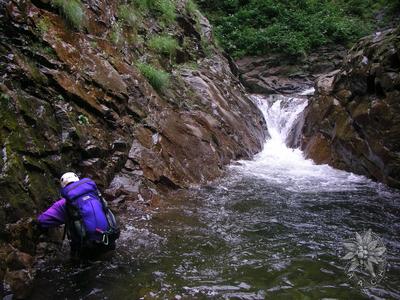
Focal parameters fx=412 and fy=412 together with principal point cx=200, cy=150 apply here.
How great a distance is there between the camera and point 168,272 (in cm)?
441

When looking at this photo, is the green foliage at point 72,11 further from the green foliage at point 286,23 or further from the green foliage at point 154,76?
the green foliage at point 286,23

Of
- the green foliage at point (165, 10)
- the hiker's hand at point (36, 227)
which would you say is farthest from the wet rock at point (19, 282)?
the green foliage at point (165, 10)

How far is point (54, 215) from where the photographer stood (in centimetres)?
431

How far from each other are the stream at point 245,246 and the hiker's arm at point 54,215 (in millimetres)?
460

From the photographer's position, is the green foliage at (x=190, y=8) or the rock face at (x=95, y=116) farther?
the green foliage at (x=190, y=8)

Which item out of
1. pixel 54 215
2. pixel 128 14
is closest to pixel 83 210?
pixel 54 215

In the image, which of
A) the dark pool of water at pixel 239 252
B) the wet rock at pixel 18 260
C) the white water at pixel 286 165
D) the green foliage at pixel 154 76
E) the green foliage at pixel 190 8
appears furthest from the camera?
the green foliage at pixel 190 8

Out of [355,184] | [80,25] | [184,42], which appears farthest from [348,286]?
[184,42]

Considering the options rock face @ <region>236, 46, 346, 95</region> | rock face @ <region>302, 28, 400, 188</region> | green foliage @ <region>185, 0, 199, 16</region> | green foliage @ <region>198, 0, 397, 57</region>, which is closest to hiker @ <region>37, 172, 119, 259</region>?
rock face @ <region>302, 28, 400, 188</region>

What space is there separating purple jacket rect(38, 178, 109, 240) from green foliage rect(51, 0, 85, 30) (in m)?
3.97

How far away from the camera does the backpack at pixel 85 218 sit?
13.5 ft

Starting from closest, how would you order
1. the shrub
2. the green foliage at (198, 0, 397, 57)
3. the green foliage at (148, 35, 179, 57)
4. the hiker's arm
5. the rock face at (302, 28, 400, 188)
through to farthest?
1. the hiker's arm
2. the rock face at (302, 28, 400, 188)
3. the green foliage at (148, 35, 179, 57)
4. the shrub
5. the green foliage at (198, 0, 397, 57)

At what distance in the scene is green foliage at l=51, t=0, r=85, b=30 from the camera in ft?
22.9

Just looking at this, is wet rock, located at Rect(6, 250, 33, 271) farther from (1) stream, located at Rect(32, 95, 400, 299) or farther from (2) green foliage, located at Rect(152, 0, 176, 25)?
(2) green foliage, located at Rect(152, 0, 176, 25)
